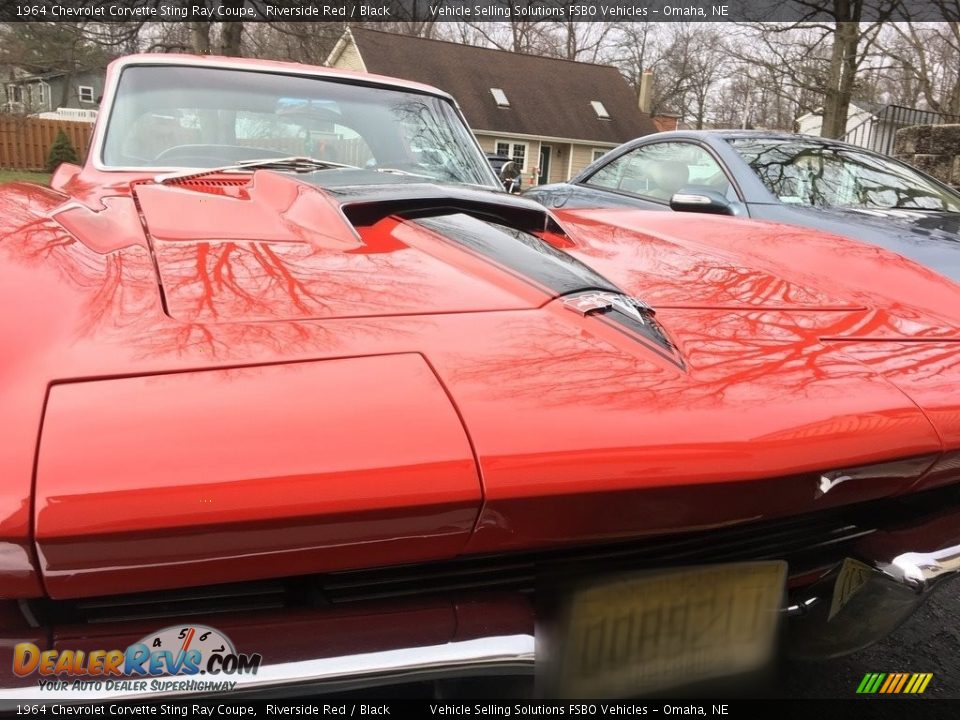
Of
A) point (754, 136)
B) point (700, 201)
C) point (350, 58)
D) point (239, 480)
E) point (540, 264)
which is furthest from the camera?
point (350, 58)

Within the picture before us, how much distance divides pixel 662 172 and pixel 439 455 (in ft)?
13.7

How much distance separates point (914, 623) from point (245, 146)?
2412 millimetres

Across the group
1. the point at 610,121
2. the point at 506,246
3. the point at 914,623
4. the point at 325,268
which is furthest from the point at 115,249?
the point at 610,121

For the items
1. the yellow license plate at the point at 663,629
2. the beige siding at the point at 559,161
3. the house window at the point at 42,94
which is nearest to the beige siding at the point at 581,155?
the beige siding at the point at 559,161

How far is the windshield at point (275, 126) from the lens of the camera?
2.21m

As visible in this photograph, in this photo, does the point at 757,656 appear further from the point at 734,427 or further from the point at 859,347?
the point at 859,347

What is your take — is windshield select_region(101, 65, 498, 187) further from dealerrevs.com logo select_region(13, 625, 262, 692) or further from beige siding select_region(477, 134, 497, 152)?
beige siding select_region(477, 134, 497, 152)

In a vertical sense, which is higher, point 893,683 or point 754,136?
point 754,136

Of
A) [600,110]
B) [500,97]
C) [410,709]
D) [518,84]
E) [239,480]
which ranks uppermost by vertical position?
[518,84]

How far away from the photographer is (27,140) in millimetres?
22266

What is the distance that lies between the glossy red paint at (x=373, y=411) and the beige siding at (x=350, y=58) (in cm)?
2575

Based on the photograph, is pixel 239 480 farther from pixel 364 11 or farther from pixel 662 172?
pixel 364 11

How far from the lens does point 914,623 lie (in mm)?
1939

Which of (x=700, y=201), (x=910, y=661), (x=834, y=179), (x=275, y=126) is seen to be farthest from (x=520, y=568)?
(x=834, y=179)
